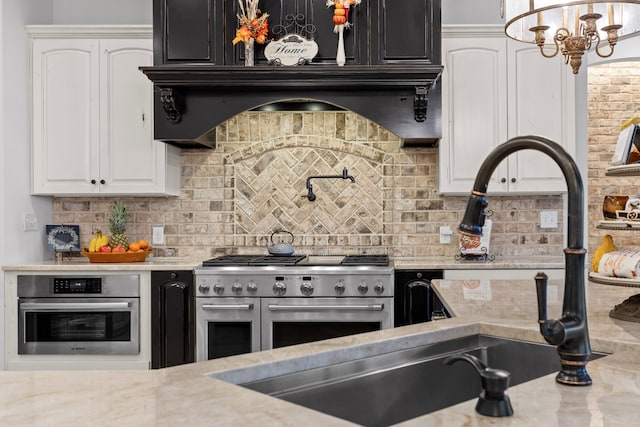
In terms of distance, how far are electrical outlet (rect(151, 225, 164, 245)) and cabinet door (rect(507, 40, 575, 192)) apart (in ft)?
7.92

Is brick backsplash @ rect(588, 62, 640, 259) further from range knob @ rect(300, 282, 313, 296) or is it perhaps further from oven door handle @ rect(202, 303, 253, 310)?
oven door handle @ rect(202, 303, 253, 310)

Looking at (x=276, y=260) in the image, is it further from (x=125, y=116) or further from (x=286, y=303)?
(x=125, y=116)

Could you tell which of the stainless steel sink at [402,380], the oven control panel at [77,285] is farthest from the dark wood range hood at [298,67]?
the stainless steel sink at [402,380]

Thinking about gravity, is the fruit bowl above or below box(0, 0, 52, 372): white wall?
below

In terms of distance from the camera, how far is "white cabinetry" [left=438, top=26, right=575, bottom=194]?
3762 millimetres

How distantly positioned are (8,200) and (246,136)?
1.59 m

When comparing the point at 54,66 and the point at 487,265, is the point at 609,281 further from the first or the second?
the point at 54,66

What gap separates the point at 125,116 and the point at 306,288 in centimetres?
166

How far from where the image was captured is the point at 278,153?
419cm

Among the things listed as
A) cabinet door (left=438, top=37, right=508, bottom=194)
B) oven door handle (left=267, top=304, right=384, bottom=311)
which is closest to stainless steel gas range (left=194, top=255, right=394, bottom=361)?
oven door handle (left=267, top=304, right=384, bottom=311)

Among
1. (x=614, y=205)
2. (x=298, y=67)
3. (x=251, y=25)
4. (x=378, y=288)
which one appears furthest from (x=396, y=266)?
(x=614, y=205)

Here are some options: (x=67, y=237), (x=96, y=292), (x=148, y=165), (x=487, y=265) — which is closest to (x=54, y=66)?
(x=148, y=165)

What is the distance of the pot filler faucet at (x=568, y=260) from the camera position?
3.21 feet

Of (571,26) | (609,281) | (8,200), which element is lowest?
(609,281)
